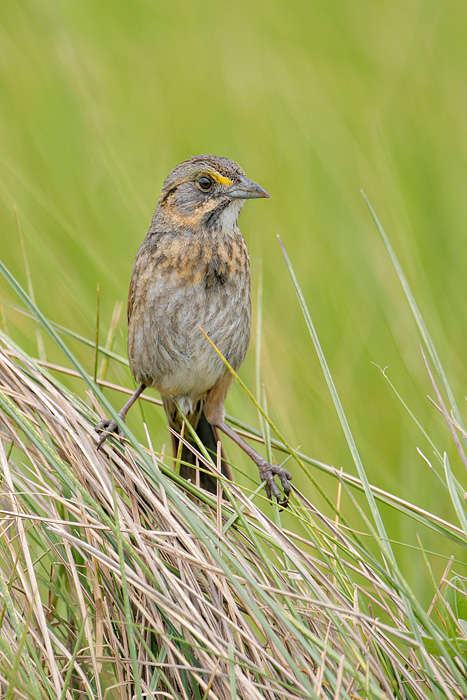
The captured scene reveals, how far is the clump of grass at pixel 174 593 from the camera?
1810 millimetres

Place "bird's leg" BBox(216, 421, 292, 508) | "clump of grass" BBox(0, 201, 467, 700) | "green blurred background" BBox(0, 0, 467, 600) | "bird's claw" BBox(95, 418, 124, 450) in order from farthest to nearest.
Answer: "green blurred background" BBox(0, 0, 467, 600), "bird's leg" BBox(216, 421, 292, 508), "bird's claw" BBox(95, 418, 124, 450), "clump of grass" BBox(0, 201, 467, 700)

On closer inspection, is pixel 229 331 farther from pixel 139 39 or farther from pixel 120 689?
pixel 139 39

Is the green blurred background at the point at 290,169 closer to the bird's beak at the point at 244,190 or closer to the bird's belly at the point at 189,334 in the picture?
the bird's belly at the point at 189,334

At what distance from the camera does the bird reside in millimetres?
3020

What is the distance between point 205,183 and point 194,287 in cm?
38

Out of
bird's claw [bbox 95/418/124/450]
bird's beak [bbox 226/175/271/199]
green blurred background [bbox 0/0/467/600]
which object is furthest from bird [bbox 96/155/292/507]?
bird's claw [bbox 95/418/124/450]

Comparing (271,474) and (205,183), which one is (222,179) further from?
(271,474)

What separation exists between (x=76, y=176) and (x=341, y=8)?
2311 mm

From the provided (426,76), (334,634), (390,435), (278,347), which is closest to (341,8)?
(426,76)

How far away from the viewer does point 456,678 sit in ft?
5.59

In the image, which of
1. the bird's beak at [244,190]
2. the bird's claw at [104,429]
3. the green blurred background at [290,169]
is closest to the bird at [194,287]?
the bird's beak at [244,190]

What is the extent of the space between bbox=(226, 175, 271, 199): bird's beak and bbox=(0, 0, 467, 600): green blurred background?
0.73 metres

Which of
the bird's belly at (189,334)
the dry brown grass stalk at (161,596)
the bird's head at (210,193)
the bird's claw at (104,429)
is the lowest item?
the dry brown grass stalk at (161,596)

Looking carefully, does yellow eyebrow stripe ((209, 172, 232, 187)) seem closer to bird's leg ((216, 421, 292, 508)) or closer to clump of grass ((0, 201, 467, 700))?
bird's leg ((216, 421, 292, 508))
